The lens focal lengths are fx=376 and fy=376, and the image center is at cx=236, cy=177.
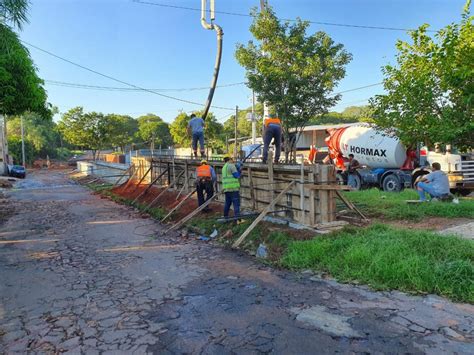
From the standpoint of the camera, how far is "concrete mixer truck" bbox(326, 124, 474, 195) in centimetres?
1283

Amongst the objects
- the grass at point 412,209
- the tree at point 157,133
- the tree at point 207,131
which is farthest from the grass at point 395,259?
the tree at point 157,133

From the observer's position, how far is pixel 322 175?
8109mm

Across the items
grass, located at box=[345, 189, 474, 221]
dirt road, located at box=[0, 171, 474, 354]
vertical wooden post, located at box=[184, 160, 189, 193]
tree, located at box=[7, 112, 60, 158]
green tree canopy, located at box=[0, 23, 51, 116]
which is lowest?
dirt road, located at box=[0, 171, 474, 354]

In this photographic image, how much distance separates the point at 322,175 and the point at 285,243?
1.79 metres

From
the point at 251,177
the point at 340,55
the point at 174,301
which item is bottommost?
the point at 174,301

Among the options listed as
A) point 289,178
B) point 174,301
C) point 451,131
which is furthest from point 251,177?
point 174,301

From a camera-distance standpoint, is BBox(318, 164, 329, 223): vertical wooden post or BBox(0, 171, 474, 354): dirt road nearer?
BBox(0, 171, 474, 354): dirt road

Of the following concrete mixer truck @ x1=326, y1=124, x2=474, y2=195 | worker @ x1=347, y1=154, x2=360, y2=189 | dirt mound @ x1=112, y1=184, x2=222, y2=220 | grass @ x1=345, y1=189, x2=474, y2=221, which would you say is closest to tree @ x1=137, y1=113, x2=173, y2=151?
dirt mound @ x1=112, y1=184, x2=222, y2=220

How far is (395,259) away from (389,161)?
1043cm

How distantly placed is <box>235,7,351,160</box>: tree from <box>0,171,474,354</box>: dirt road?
21.6 ft

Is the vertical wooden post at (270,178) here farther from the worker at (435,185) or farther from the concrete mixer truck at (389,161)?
the concrete mixer truck at (389,161)

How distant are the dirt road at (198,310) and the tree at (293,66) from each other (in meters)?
6.59

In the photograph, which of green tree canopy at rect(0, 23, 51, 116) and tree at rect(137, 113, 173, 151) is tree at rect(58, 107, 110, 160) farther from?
green tree canopy at rect(0, 23, 51, 116)

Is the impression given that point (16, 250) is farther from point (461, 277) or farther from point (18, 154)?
point (18, 154)
